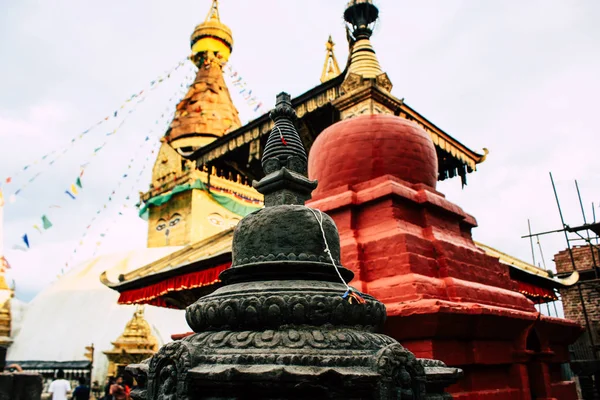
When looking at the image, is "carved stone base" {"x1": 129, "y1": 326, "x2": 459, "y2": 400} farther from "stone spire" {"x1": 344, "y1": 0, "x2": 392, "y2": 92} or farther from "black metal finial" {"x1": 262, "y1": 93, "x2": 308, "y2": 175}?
"stone spire" {"x1": 344, "y1": 0, "x2": 392, "y2": 92}

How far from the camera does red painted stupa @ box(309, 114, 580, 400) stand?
3.60m

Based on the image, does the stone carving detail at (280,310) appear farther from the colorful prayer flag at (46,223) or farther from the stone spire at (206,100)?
the stone spire at (206,100)

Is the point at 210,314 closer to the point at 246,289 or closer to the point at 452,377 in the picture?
the point at 246,289

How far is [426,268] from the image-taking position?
4.07 meters

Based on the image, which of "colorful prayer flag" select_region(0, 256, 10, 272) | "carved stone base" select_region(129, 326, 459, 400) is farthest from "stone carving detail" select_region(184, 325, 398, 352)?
"colorful prayer flag" select_region(0, 256, 10, 272)

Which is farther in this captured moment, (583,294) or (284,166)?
(583,294)

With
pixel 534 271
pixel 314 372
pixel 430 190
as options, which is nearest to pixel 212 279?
pixel 430 190

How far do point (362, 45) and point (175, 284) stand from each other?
445cm

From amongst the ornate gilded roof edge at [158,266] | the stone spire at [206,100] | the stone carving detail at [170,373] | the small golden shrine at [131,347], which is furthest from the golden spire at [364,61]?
the stone spire at [206,100]

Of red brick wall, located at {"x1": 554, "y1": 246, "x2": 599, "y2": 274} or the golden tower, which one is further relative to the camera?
the golden tower

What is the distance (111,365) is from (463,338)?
1297 centimetres

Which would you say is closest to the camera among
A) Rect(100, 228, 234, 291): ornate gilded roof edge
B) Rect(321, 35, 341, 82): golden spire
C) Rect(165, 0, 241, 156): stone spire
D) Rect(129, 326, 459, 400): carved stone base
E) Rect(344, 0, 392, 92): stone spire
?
Rect(129, 326, 459, 400): carved stone base

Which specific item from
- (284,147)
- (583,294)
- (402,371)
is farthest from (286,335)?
(583,294)

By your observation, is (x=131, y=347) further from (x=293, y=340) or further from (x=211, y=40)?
(x=211, y=40)
